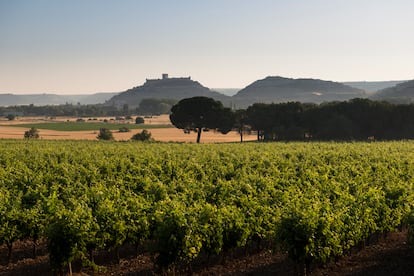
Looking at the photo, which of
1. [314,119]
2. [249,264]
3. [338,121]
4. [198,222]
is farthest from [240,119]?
[198,222]

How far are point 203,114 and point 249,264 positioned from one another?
5687cm

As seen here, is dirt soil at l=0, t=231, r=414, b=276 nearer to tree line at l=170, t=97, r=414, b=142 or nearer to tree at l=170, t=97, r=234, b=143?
tree line at l=170, t=97, r=414, b=142

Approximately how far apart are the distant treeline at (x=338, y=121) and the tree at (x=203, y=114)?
541cm

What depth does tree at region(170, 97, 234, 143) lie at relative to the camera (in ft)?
233

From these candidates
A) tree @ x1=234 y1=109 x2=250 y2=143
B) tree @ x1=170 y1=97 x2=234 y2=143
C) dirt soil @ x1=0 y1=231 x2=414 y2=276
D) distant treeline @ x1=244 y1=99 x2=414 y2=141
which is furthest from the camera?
tree @ x1=234 y1=109 x2=250 y2=143

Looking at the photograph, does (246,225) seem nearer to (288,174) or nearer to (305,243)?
(305,243)

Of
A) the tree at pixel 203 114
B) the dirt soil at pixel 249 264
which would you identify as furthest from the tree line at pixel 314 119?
the dirt soil at pixel 249 264

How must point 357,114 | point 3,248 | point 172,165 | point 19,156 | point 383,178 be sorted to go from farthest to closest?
1. point 357,114
2. point 19,156
3. point 172,165
4. point 383,178
5. point 3,248

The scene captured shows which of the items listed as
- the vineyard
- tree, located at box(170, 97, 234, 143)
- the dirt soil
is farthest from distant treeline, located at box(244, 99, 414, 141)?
the dirt soil

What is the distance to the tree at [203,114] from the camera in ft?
233

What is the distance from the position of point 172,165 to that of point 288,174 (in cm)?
793

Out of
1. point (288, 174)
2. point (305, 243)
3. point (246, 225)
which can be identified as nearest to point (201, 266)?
point (246, 225)

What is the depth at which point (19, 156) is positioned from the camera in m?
33.2

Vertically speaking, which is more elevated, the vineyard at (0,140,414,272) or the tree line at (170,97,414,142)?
the tree line at (170,97,414,142)
